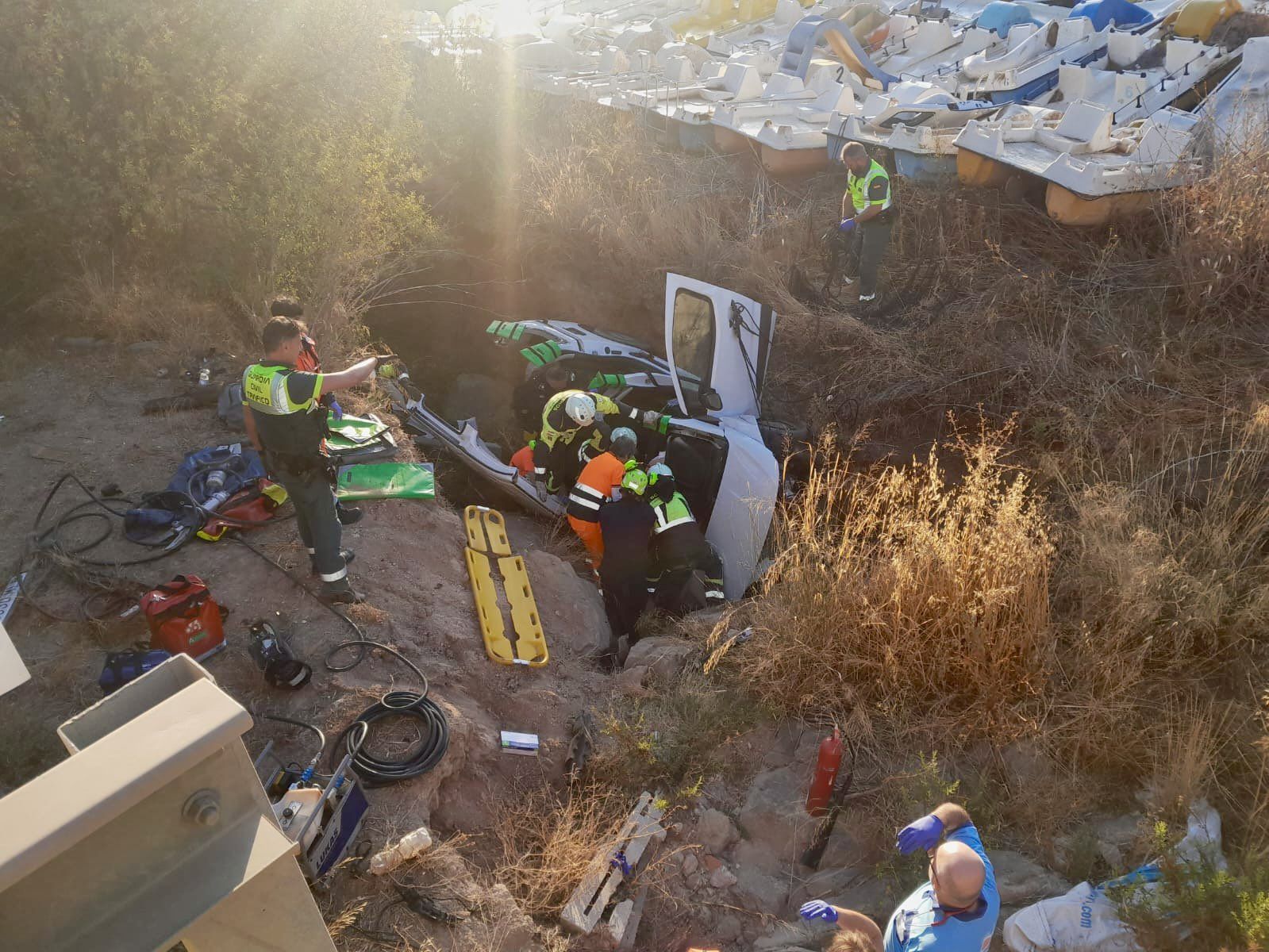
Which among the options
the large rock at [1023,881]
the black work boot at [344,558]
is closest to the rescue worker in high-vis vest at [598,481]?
the black work boot at [344,558]

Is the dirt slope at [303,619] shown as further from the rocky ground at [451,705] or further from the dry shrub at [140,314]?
the dry shrub at [140,314]

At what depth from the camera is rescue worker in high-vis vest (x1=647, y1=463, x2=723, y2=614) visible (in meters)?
6.36

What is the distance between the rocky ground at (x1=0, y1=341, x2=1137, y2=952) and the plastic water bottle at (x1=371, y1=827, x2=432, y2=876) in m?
0.07

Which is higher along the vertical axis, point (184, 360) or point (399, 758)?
point (184, 360)

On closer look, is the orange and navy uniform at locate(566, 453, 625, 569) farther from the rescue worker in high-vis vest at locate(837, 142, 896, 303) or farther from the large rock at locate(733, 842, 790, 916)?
the rescue worker in high-vis vest at locate(837, 142, 896, 303)

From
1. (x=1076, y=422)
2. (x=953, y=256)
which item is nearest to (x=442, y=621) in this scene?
(x=1076, y=422)

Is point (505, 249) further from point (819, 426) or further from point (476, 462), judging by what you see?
point (819, 426)

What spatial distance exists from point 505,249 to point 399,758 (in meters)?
8.34

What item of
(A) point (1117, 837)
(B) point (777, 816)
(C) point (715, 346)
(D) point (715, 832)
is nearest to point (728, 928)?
(D) point (715, 832)

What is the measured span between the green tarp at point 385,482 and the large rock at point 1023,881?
4.43m

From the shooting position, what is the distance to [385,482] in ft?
21.3

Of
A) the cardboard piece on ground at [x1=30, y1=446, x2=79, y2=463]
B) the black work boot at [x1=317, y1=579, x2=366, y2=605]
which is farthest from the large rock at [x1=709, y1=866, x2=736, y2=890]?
the cardboard piece on ground at [x1=30, y1=446, x2=79, y2=463]

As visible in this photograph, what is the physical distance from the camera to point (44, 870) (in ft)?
4.83

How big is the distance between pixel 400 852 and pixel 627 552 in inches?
117
